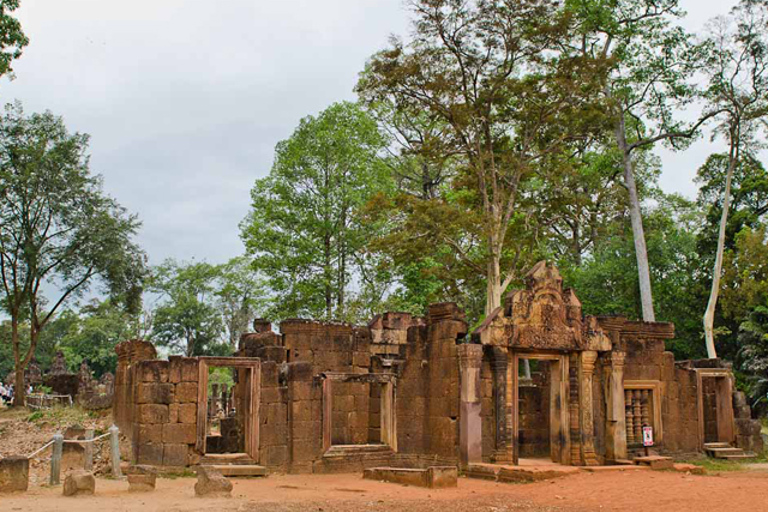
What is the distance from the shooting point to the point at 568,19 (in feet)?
76.4

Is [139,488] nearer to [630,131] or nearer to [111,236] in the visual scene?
[111,236]

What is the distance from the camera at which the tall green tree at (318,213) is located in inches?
1270

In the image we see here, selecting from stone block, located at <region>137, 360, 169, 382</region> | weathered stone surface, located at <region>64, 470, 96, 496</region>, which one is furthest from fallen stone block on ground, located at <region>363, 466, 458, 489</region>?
weathered stone surface, located at <region>64, 470, 96, 496</region>

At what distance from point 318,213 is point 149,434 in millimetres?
18900

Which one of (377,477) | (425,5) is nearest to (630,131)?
(425,5)

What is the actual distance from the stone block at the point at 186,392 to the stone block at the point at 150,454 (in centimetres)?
96

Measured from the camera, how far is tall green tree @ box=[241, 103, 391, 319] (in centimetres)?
3225

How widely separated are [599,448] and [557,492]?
14.6ft

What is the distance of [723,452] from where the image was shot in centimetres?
1934

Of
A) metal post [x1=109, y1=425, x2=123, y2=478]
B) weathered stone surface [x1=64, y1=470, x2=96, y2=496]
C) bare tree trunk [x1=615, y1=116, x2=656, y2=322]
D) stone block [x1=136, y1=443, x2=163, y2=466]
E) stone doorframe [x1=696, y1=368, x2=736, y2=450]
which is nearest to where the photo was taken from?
weathered stone surface [x1=64, y1=470, x2=96, y2=496]

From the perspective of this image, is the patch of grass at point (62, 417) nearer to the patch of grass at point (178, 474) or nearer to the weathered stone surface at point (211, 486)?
the patch of grass at point (178, 474)

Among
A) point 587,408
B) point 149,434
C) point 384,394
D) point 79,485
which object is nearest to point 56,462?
point 79,485

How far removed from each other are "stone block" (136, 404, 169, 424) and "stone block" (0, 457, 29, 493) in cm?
330

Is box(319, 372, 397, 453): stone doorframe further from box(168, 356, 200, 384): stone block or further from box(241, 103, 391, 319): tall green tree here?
box(241, 103, 391, 319): tall green tree
